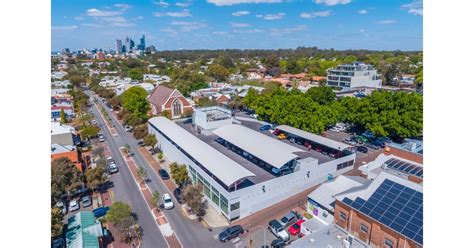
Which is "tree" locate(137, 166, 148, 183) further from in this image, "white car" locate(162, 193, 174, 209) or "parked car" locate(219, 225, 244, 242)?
"parked car" locate(219, 225, 244, 242)

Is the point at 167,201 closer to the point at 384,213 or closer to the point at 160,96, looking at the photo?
the point at 384,213

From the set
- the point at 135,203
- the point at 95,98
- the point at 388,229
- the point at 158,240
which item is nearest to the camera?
the point at 388,229

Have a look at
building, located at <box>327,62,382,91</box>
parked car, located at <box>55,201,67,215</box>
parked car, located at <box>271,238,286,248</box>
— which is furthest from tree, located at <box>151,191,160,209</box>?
building, located at <box>327,62,382,91</box>

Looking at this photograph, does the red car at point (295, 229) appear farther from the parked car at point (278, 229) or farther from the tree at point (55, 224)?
the tree at point (55, 224)

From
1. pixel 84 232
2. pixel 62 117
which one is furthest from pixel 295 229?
pixel 62 117

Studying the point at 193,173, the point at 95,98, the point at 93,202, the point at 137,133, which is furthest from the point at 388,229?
the point at 95,98

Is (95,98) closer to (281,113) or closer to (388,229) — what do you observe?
(281,113)
